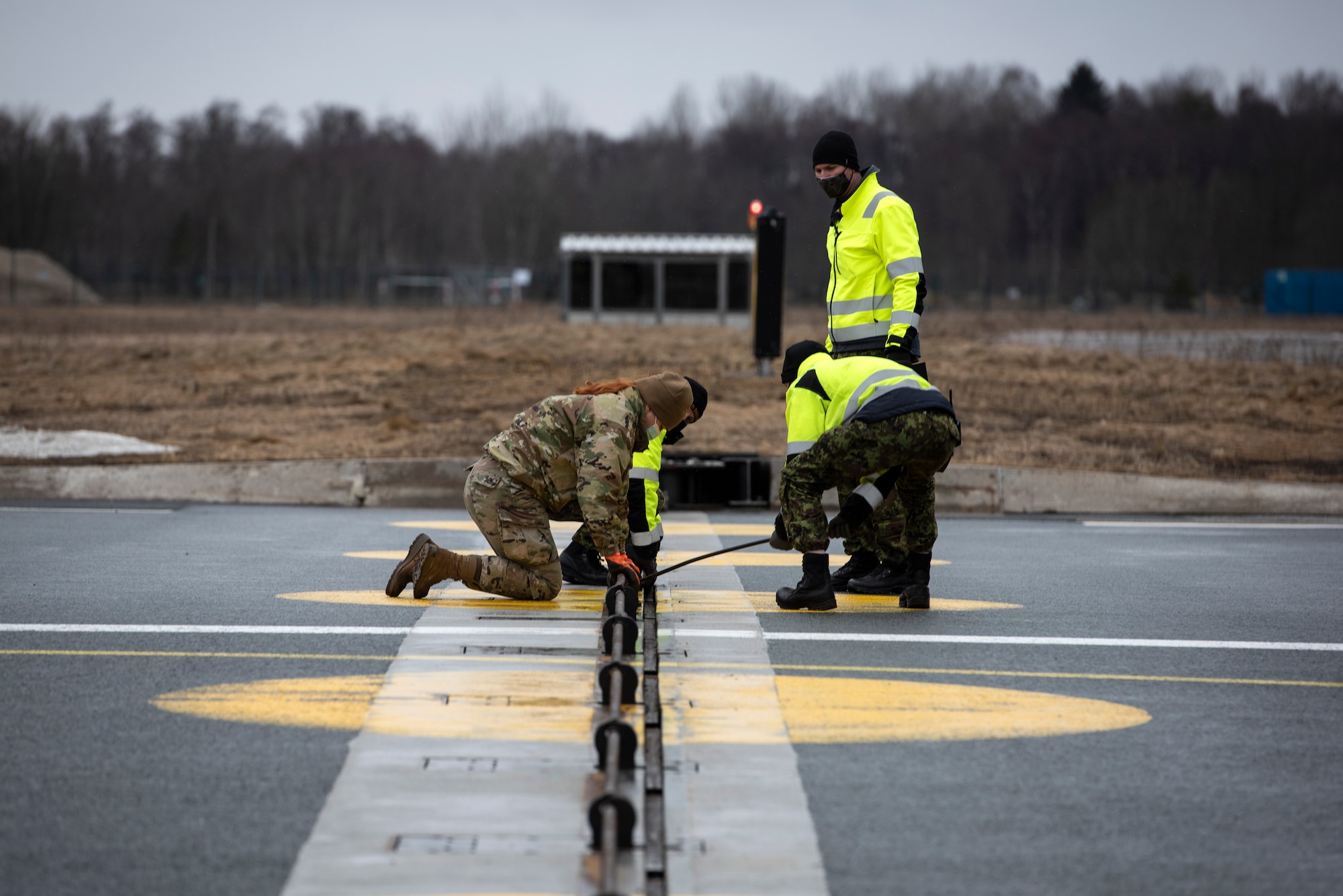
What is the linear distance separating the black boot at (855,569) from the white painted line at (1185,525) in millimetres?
3549

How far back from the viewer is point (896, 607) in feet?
21.4

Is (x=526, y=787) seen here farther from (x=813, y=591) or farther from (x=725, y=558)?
(x=725, y=558)

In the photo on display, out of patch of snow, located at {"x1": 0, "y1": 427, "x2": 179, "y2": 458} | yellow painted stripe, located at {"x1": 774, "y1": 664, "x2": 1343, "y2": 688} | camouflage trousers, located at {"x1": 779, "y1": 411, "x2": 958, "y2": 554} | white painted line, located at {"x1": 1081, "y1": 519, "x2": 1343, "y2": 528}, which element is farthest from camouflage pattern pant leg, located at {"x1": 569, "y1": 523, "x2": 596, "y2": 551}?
patch of snow, located at {"x1": 0, "y1": 427, "x2": 179, "y2": 458}

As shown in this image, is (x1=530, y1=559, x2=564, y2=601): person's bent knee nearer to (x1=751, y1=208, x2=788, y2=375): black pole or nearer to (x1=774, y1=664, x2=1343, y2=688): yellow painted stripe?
(x1=774, y1=664, x2=1343, y2=688): yellow painted stripe

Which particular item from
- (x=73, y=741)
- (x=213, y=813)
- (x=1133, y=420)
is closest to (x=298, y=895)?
(x=213, y=813)

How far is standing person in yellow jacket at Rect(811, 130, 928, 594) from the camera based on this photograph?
22.5 feet

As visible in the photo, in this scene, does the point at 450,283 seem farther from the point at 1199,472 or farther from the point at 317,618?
the point at 317,618

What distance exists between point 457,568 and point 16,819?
3.01 meters

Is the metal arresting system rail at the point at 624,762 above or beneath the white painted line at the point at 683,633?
above

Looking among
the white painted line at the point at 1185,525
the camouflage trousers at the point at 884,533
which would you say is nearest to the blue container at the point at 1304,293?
the white painted line at the point at 1185,525

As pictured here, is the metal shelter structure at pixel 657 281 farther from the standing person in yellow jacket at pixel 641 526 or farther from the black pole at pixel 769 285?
the standing person in yellow jacket at pixel 641 526

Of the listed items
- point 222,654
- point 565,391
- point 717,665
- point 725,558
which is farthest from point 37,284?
point 717,665

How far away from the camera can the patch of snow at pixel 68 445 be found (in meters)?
12.1

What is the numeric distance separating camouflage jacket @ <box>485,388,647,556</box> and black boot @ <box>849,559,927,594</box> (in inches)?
56.8
